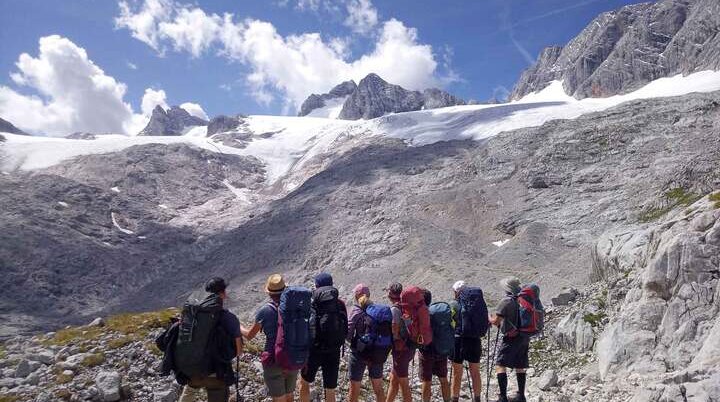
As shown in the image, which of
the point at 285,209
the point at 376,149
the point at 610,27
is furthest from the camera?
the point at 610,27

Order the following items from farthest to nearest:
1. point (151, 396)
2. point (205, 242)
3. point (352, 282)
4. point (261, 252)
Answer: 1. point (205, 242)
2. point (261, 252)
3. point (352, 282)
4. point (151, 396)

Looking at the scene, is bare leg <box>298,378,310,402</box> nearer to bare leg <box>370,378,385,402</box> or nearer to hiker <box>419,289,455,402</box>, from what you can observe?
→ bare leg <box>370,378,385,402</box>

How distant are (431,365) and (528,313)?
233 cm

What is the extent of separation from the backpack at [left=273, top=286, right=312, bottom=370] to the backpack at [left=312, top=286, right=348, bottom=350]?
0.44m

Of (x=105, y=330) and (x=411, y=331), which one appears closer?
(x=411, y=331)

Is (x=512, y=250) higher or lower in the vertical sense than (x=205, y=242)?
lower

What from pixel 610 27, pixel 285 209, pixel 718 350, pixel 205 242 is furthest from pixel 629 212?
pixel 610 27

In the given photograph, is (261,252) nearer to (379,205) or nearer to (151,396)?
(379,205)

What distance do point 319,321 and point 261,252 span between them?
221 feet

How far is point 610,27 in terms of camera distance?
608 feet

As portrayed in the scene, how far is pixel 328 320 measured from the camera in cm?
895

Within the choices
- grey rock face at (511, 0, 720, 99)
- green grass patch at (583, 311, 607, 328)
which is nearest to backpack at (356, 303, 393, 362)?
green grass patch at (583, 311, 607, 328)

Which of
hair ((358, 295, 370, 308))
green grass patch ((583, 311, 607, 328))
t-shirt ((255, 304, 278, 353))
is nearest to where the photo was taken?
t-shirt ((255, 304, 278, 353))

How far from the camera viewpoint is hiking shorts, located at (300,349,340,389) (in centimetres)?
921
